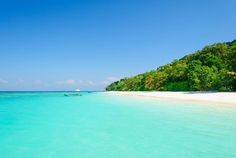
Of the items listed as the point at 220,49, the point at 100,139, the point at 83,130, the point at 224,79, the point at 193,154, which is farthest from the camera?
the point at 220,49

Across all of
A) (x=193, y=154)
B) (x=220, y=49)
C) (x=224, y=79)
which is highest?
(x=220, y=49)

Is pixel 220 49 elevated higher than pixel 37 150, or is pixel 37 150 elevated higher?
pixel 220 49

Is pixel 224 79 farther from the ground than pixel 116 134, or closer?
farther from the ground

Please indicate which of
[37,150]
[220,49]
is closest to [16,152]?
[37,150]

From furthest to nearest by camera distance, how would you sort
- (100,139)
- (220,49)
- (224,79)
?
1. (220,49)
2. (224,79)
3. (100,139)

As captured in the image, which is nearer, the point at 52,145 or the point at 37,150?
the point at 37,150

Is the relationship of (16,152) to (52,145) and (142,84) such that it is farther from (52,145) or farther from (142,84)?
(142,84)

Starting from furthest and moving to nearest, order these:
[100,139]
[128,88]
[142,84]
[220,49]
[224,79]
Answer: [128,88] < [142,84] < [220,49] < [224,79] < [100,139]

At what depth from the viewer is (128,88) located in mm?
88812

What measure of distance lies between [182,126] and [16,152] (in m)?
5.37

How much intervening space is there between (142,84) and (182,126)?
212 feet

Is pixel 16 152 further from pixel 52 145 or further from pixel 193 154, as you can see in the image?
pixel 193 154

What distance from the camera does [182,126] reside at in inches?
347

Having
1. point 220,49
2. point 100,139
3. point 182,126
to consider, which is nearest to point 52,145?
point 100,139
